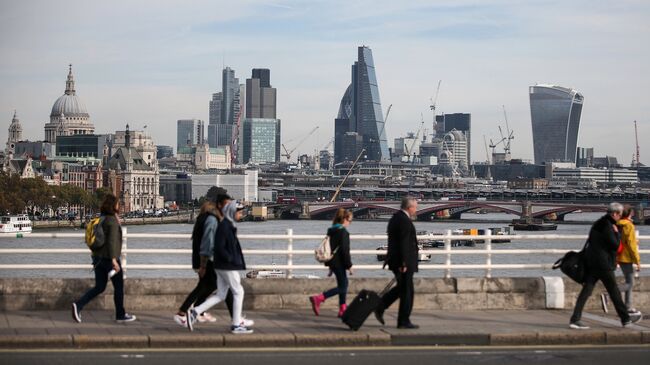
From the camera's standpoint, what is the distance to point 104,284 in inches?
639

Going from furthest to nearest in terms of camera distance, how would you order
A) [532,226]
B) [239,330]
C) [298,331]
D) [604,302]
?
[532,226], [604,302], [298,331], [239,330]

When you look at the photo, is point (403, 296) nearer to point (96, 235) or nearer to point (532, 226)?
point (96, 235)

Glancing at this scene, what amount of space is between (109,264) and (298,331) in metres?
2.62

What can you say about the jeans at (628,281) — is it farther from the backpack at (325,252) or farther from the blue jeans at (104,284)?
the blue jeans at (104,284)

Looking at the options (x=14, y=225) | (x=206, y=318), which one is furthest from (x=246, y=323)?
(x=14, y=225)

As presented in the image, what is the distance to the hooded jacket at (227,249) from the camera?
15453 mm

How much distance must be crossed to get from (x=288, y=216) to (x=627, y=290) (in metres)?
167

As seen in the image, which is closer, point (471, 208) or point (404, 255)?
point (404, 255)

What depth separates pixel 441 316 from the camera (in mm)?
17516

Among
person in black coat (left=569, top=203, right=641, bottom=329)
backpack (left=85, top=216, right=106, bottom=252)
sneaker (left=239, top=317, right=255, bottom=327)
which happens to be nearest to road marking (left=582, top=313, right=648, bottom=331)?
person in black coat (left=569, top=203, right=641, bottom=329)

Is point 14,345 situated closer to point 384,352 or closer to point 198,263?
point 198,263

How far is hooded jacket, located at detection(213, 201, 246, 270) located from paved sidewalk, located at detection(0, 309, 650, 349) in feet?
2.75

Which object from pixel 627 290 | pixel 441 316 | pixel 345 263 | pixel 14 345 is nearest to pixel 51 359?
pixel 14 345

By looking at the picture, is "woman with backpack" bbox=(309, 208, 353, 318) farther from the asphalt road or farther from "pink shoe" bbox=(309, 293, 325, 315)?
the asphalt road
